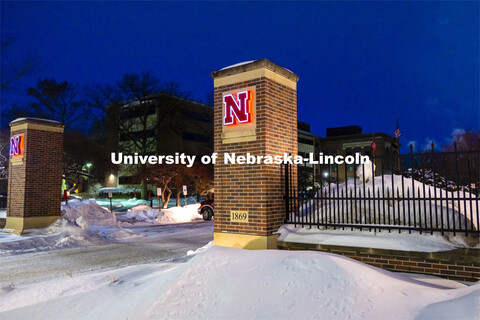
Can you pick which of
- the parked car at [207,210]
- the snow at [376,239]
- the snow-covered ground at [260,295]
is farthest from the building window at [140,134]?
the snow-covered ground at [260,295]

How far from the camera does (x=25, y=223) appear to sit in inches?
554

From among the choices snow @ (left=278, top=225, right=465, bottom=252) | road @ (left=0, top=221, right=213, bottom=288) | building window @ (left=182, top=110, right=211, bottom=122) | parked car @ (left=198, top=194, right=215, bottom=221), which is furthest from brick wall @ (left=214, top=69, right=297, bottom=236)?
building window @ (left=182, top=110, right=211, bottom=122)

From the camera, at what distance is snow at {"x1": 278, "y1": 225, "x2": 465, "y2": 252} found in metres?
6.04

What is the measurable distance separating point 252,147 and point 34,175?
11.3 meters

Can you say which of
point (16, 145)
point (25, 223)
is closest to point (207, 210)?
point (25, 223)

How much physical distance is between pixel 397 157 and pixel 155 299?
16.8ft

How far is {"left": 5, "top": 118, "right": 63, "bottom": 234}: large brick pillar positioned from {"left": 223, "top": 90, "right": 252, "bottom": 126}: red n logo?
1043 cm

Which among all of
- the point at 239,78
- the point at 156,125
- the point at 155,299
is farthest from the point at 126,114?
the point at 155,299

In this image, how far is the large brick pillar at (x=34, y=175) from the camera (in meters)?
14.2

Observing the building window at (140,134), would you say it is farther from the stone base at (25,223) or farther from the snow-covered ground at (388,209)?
the snow-covered ground at (388,209)

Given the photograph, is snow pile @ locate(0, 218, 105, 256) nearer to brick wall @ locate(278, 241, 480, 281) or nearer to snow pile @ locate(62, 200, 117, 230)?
snow pile @ locate(62, 200, 117, 230)

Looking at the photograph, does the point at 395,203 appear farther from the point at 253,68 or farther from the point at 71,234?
the point at 71,234

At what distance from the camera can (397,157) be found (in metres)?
6.78

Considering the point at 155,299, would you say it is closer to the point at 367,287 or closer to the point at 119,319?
the point at 119,319
